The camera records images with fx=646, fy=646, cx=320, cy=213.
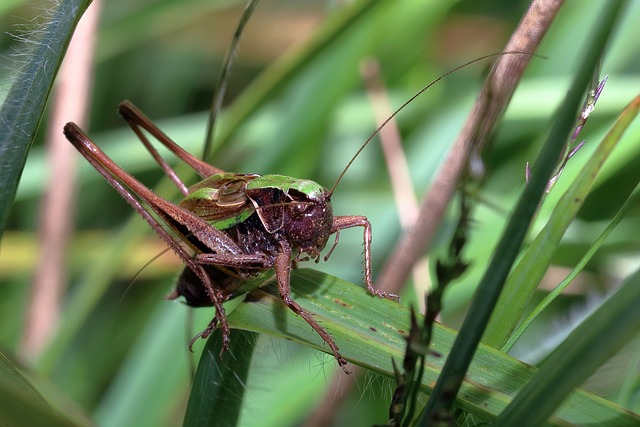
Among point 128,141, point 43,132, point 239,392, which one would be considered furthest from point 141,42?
point 239,392

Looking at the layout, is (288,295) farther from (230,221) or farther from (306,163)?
(306,163)

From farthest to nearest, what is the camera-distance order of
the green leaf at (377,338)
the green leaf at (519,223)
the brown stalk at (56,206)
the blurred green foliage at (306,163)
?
the brown stalk at (56,206), the blurred green foliage at (306,163), the green leaf at (377,338), the green leaf at (519,223)

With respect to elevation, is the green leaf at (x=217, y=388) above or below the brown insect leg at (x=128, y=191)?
below

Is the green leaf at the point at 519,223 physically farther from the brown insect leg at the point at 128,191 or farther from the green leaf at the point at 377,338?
the brown insect leg at the point at 128,191

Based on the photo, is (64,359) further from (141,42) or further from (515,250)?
(515,250)

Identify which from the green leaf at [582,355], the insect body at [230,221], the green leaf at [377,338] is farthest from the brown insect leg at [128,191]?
the green leaf at [582,355]

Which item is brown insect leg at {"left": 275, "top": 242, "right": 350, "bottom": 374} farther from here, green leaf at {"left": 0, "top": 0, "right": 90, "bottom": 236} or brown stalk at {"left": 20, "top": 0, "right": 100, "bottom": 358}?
brown stalk at {"left": 20, "top": 0, "right": 100, "bottom": 358}
